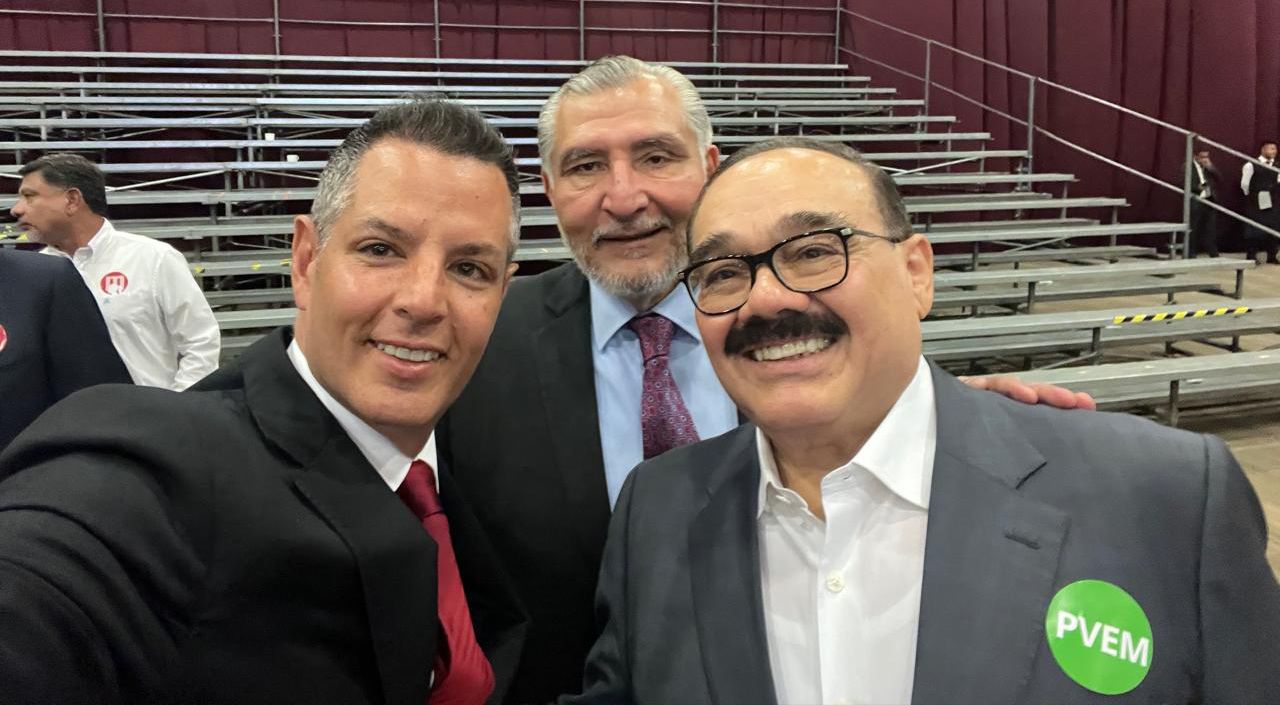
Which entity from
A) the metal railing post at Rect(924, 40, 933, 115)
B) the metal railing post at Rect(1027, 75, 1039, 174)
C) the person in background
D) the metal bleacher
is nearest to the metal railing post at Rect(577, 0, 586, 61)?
the metal bleacher

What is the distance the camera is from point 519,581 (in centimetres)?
138

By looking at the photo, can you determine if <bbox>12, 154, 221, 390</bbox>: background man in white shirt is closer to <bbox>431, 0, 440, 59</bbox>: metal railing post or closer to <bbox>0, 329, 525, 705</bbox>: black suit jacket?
<bbox>0, 329, 525, 705</bbox>: black suit jacket

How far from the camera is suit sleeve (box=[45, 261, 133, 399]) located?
215 centimetres

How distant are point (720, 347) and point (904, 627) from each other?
0.36 m

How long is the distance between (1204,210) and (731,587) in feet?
34.1

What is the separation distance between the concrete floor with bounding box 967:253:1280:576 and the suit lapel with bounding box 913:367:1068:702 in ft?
5.55

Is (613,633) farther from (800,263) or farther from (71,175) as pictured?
(71,175)

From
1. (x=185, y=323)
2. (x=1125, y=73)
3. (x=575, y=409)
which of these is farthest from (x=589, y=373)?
(x=1125, y=73)

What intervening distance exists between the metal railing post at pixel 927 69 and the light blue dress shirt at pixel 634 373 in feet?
27.0

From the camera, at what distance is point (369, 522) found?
0.92m

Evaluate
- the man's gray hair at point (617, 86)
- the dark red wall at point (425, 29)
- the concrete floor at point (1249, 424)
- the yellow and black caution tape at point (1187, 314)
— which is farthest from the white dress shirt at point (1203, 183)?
the man's gray hair at point (617, 86)

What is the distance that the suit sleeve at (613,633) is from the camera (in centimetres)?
104

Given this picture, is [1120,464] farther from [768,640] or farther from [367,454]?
[367,454]

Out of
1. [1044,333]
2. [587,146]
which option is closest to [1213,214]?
[1044,333]
